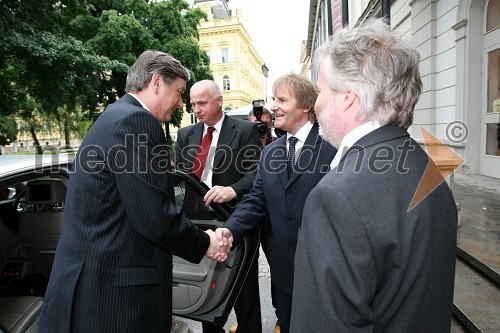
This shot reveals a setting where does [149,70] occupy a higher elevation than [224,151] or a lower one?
higher

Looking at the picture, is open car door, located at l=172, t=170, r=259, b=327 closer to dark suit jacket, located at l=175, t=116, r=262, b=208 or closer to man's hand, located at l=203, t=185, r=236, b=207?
man's hand, located at l=203, t=185, r=236, b=207

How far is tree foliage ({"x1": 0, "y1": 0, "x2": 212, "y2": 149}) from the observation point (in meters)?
10.0

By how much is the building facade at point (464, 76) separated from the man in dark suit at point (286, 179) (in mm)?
4795

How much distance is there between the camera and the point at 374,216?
91 cm

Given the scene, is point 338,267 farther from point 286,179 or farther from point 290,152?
point 290,152

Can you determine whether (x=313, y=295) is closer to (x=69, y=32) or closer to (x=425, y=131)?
(x=425, y=131)

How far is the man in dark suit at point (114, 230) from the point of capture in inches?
60.4

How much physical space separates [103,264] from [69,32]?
15.0 metres

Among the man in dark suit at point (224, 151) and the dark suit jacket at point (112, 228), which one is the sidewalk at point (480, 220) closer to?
the man in dark suit at point (224, 151)

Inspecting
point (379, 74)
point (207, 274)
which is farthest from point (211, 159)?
point (379, 74)

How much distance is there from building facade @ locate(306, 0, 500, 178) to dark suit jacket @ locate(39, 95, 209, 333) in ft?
19.7

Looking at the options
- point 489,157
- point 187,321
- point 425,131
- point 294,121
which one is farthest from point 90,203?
point 425,131
